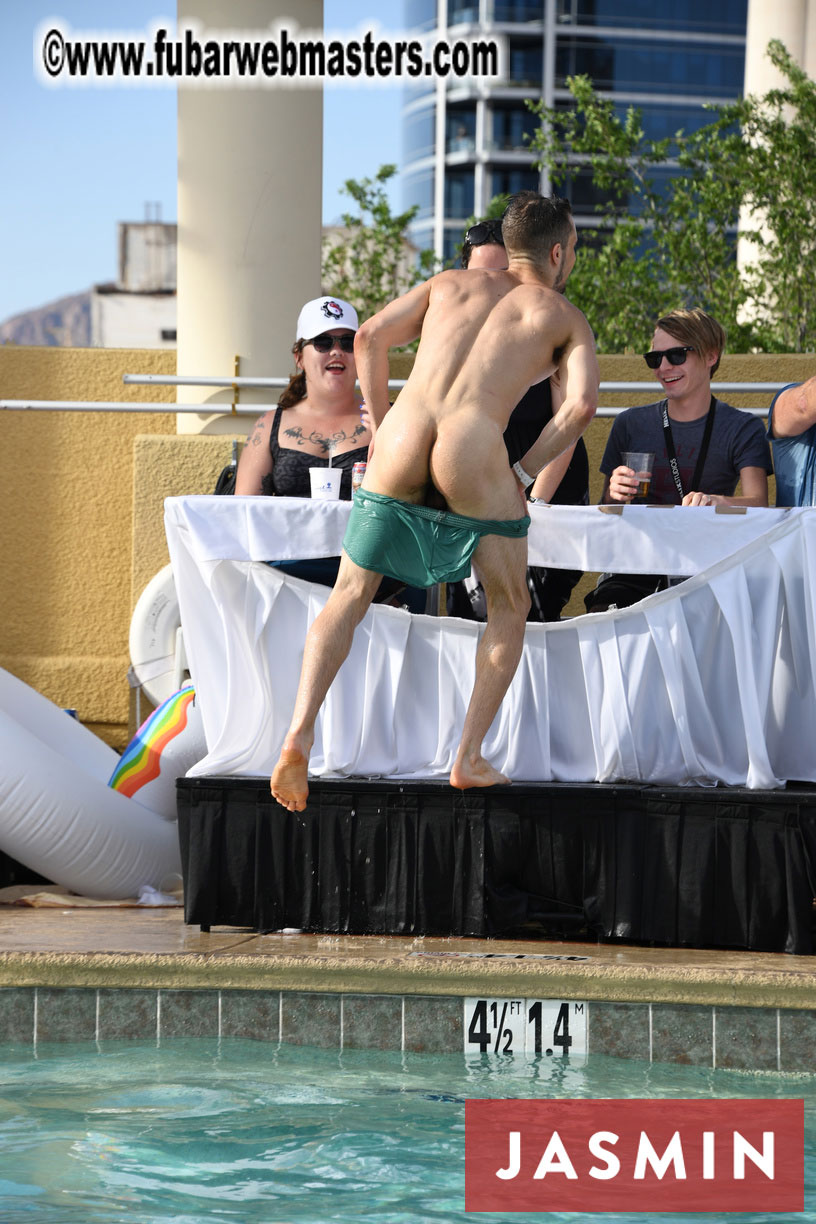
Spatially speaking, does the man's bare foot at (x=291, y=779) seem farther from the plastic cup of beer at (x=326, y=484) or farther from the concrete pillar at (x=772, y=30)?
the concrete pillar at (x=772, y=30)

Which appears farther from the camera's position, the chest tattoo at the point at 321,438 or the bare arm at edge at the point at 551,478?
the chest tattoo at the point at 321,438

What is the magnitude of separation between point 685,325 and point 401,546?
5.10 ft

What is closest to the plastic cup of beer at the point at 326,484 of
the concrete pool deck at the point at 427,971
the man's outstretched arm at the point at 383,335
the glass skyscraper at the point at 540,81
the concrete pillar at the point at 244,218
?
the man's outstretched arm at the point at 383,335

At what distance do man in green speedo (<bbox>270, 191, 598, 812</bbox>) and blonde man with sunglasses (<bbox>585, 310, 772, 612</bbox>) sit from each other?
0.95m

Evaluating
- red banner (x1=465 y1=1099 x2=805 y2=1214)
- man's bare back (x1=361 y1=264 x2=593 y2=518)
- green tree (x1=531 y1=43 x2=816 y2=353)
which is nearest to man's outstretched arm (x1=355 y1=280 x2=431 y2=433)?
man's bare back (x1=361 y1=264 x2=593 y2=518)

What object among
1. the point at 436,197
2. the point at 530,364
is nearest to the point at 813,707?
the point at 530,364

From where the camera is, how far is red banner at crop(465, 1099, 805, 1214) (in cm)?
260

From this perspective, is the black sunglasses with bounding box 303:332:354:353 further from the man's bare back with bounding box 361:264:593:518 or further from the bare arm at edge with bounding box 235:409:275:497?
the man's bare back with bounding box 361:264:593:518

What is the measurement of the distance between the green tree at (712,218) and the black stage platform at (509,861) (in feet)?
43.2

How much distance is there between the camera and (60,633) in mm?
6566

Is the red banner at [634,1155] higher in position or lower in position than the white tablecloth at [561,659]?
lower

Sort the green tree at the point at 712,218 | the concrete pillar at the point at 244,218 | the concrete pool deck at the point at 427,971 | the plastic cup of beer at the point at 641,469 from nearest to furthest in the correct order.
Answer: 1. the concrete pool deck at the point at 427,971
2. the plastic cup of beer at the point at 641,469
3. the concrete pillar at the point at 244,218
4. the green tree at the point at 712,218

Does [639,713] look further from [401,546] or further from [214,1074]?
[214,1074]

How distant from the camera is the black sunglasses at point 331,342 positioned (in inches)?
195
